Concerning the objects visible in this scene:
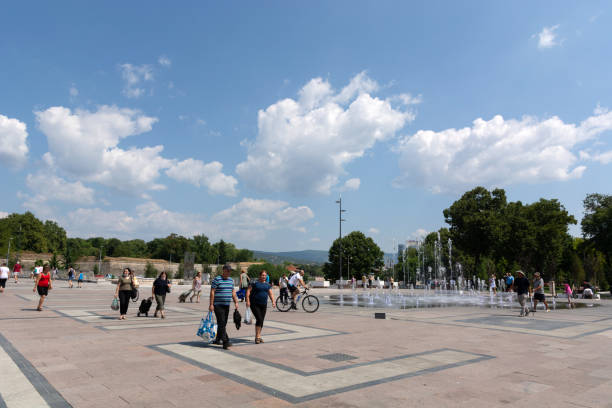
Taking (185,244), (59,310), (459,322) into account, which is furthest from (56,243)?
(459,322)

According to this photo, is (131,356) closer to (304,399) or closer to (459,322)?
(304,399)

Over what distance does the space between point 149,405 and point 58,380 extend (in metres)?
1.92

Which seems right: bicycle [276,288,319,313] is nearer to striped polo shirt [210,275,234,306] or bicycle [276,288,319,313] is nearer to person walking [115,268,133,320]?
person walking [115,268,133,320]

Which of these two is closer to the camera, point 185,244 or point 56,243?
point 56,243

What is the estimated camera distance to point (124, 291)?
526 inches

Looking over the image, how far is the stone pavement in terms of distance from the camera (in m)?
5.09

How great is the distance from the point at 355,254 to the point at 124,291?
65.6 m

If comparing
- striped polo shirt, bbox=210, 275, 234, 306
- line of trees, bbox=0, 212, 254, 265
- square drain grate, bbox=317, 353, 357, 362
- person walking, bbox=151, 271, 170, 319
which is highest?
line of trees, bbox=0, 212, 254, 265

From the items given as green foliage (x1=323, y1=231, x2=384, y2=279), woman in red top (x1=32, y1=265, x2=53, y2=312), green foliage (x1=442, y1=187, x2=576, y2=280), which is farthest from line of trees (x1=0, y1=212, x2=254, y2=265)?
woman in red top (x1=32, y1=265, x2=53, y2=312)

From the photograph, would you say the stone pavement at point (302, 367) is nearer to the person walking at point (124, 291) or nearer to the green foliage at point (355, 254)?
the person walking at point (124, 291)

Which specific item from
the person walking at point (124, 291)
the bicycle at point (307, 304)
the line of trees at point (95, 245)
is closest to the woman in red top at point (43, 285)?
the person walking at point (124, 291)

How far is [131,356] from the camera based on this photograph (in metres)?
7.35

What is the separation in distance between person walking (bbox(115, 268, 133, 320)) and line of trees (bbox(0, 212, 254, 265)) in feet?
200

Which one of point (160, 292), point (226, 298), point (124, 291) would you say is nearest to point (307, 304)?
point (160, 292)
